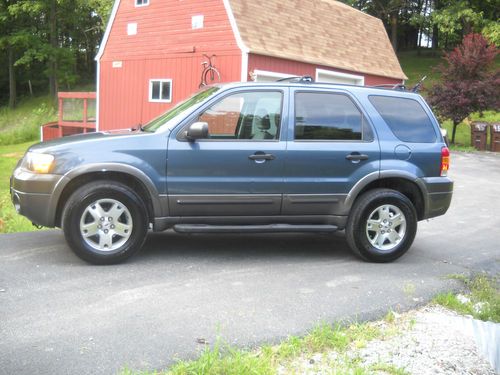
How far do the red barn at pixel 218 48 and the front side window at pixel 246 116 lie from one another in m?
9.54

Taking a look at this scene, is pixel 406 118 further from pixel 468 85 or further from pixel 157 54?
pixel 468 85

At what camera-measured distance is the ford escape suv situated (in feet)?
17.0

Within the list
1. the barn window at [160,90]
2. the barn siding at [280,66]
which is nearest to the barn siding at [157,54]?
the barn window at [160,90]

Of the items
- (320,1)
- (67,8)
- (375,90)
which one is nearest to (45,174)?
(375,90)

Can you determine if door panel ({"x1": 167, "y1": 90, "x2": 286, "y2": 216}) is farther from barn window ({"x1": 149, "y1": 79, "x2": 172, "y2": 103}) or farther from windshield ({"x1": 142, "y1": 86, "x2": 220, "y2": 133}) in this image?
barn window ({"x1": 149, "y1": 79, "x2": 172, "y2": 103})

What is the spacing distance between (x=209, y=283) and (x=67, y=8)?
40.9 metres

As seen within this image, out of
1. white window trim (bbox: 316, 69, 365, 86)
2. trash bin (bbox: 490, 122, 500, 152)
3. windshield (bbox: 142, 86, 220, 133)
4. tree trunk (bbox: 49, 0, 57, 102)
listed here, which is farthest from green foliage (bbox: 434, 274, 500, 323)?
tree trunk (bbox: 49, 0, 57, 102)

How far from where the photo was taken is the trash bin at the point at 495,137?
20.0 meters

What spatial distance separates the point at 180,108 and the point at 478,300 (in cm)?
344

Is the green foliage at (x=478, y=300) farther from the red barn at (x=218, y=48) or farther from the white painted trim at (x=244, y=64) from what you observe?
the red barn at (x=218, y=48)

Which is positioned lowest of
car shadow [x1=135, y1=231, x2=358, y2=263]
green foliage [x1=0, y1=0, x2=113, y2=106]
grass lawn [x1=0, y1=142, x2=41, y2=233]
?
grass lawn [x1=0, y1=142, x2=41, y2=233]

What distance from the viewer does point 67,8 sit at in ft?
134

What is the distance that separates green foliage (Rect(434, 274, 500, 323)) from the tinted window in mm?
1847

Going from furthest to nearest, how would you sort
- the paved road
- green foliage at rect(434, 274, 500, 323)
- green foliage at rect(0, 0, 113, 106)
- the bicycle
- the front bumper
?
green foliage at rect(0, 0, 113, 106)
the bicycle
the front bumper
green foliage at rect(434, 274, 500, 323)
the paved road
